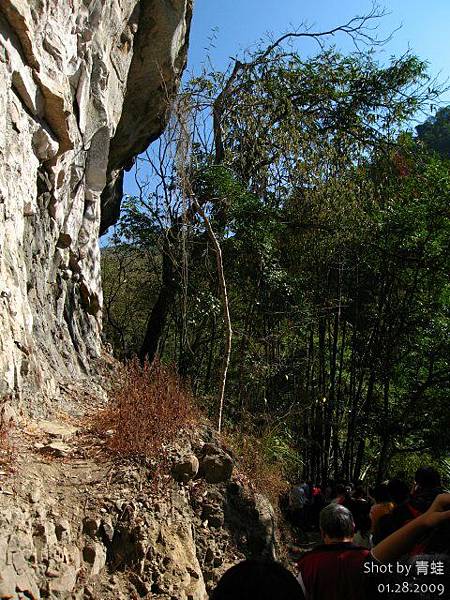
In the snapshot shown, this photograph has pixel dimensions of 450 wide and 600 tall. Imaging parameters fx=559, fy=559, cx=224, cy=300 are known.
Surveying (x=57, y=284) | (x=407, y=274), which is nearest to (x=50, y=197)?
(x=57, y=284)

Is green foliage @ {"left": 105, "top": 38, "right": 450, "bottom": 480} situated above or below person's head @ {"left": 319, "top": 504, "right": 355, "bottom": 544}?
above

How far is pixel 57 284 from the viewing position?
828 centimetres

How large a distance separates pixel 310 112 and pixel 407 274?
4.34 metres

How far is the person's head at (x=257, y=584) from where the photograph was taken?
1378mm

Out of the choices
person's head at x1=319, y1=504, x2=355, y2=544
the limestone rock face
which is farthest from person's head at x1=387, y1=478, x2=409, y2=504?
the limestone rock face

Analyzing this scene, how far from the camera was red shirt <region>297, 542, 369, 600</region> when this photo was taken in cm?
243

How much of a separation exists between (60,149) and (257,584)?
23.7 feet

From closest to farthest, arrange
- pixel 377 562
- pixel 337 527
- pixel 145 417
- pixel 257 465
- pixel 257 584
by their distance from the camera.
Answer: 1. pixel 257 584
2. pixel 377 562
3. pixel 337 527
4. pixel 145 417
5. pixel 257 465

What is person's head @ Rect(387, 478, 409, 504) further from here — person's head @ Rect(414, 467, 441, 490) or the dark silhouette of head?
person's head @ Rect(414, 467, 441, 490)

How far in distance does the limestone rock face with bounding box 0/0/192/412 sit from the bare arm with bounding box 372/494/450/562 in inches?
148

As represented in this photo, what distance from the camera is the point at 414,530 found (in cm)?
202

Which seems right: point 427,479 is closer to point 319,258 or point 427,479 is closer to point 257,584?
point 257,584

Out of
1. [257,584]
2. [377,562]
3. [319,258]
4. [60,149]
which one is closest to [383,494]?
[377,562]

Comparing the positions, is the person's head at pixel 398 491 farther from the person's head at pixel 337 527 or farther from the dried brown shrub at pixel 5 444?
the dried brown shrub at pixel 5 444
